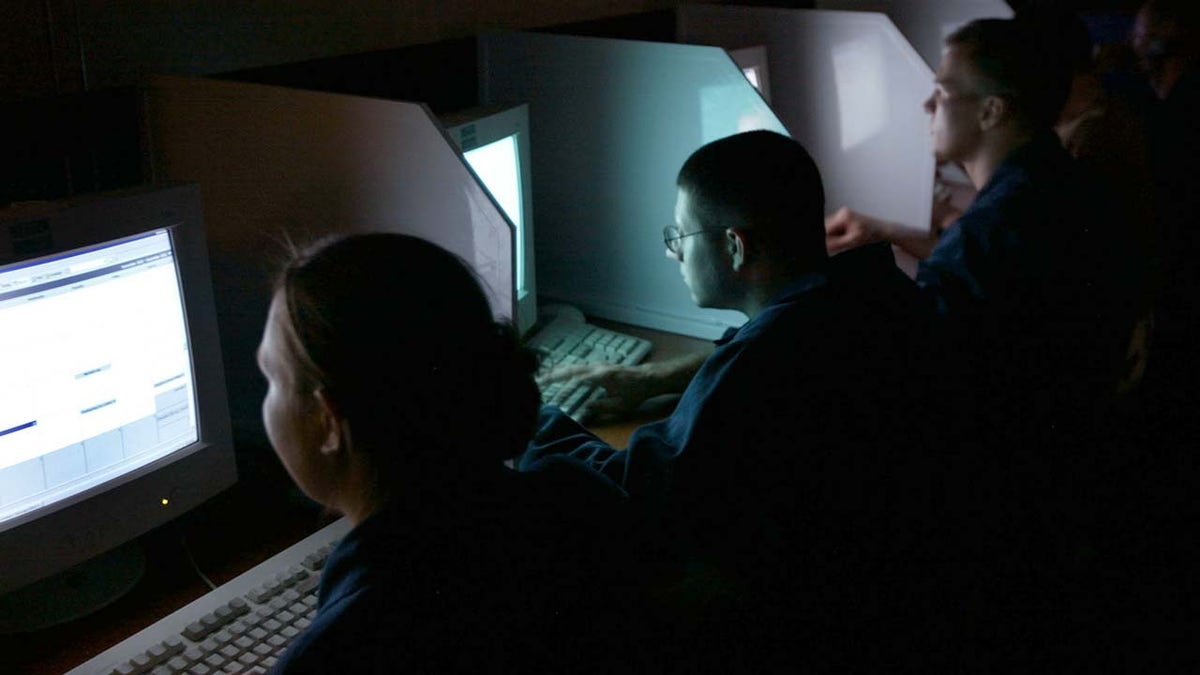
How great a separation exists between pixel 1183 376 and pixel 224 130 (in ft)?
11.6

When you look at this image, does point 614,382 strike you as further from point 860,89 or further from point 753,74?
point 860,89

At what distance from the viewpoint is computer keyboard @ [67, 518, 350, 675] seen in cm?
110

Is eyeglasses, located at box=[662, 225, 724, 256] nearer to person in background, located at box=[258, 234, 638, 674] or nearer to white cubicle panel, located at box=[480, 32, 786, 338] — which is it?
white cubicle panel, located at box=[480, 32, 786, 338]

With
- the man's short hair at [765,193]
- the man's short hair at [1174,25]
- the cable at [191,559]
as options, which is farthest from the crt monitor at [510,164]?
the man's short hair at [1174,25]

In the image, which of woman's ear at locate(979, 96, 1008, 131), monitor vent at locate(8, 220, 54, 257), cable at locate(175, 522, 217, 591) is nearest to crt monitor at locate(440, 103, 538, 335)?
cable at locate(175, 522, 217, 591)

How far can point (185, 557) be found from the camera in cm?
135

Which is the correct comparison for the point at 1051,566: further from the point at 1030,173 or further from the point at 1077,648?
the point at 1030,173

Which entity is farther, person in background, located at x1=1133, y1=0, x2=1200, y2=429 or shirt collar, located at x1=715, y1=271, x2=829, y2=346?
person in background, located at x1=1133, y1=0, x2=1200, y2=429

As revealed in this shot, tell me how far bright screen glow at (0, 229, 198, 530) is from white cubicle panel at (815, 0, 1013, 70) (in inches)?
94.2

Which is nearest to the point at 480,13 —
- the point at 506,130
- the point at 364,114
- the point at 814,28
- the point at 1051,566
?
the point at 506,130

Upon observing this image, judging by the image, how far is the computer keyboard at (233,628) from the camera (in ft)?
3.61

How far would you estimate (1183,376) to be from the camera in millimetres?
3895

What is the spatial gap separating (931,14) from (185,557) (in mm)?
2578

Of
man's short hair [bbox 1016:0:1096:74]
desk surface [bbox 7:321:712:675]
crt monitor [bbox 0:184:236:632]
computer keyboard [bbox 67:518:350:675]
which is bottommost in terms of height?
desk surface [bbox 7:321:712:675]
